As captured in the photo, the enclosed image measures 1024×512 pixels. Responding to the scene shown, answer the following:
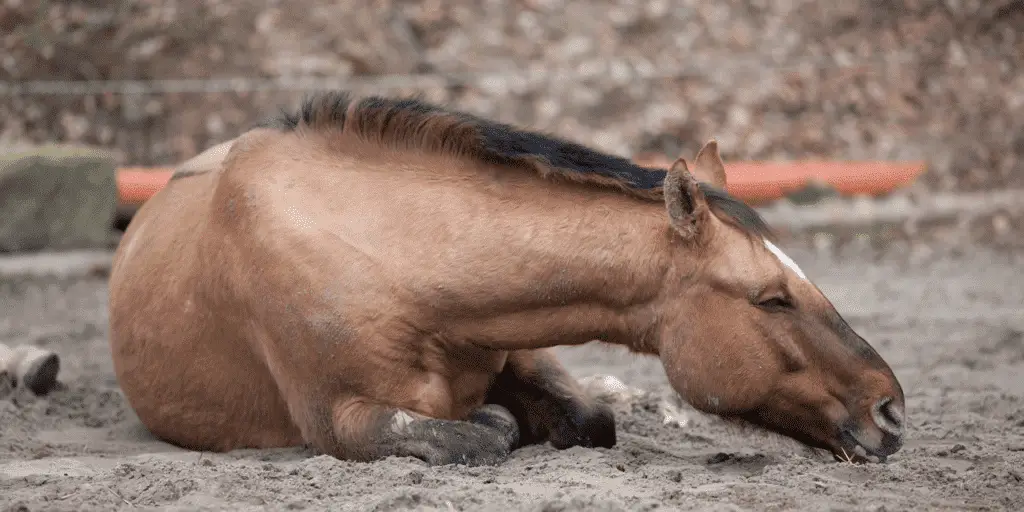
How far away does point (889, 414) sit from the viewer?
10.8 ft

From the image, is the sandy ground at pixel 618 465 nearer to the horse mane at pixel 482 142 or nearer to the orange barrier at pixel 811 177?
the horse mane at pixel 482 142

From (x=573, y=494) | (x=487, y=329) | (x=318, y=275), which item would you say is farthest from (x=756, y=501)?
(x=318, y=275)

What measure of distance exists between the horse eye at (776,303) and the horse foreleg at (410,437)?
828 millimetres

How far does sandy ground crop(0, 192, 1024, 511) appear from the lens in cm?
291

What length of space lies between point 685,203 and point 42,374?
9.21 ft

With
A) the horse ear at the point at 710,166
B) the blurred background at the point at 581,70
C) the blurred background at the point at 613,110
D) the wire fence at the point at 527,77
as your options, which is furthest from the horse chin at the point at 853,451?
the blurred background at the point at 581,70

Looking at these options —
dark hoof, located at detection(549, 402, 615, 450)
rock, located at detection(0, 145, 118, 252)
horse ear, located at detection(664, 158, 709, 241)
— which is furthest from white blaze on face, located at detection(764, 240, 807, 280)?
rock, located at detection(0, 145, 118, 252)

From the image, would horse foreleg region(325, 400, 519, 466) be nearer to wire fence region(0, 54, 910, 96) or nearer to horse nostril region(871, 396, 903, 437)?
horse nostril region(871, 396, 903, 437)

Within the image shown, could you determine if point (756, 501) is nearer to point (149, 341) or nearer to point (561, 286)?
point (561, 286)

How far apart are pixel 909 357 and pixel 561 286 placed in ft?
8.89

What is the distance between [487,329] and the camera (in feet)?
11.3

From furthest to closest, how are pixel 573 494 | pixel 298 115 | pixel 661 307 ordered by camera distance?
1. pixel 298 115
2. pixel 661 307
3. pixel 573 494

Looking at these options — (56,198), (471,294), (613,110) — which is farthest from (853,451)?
(613,110)

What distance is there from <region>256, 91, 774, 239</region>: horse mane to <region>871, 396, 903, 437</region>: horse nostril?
1.78ft
